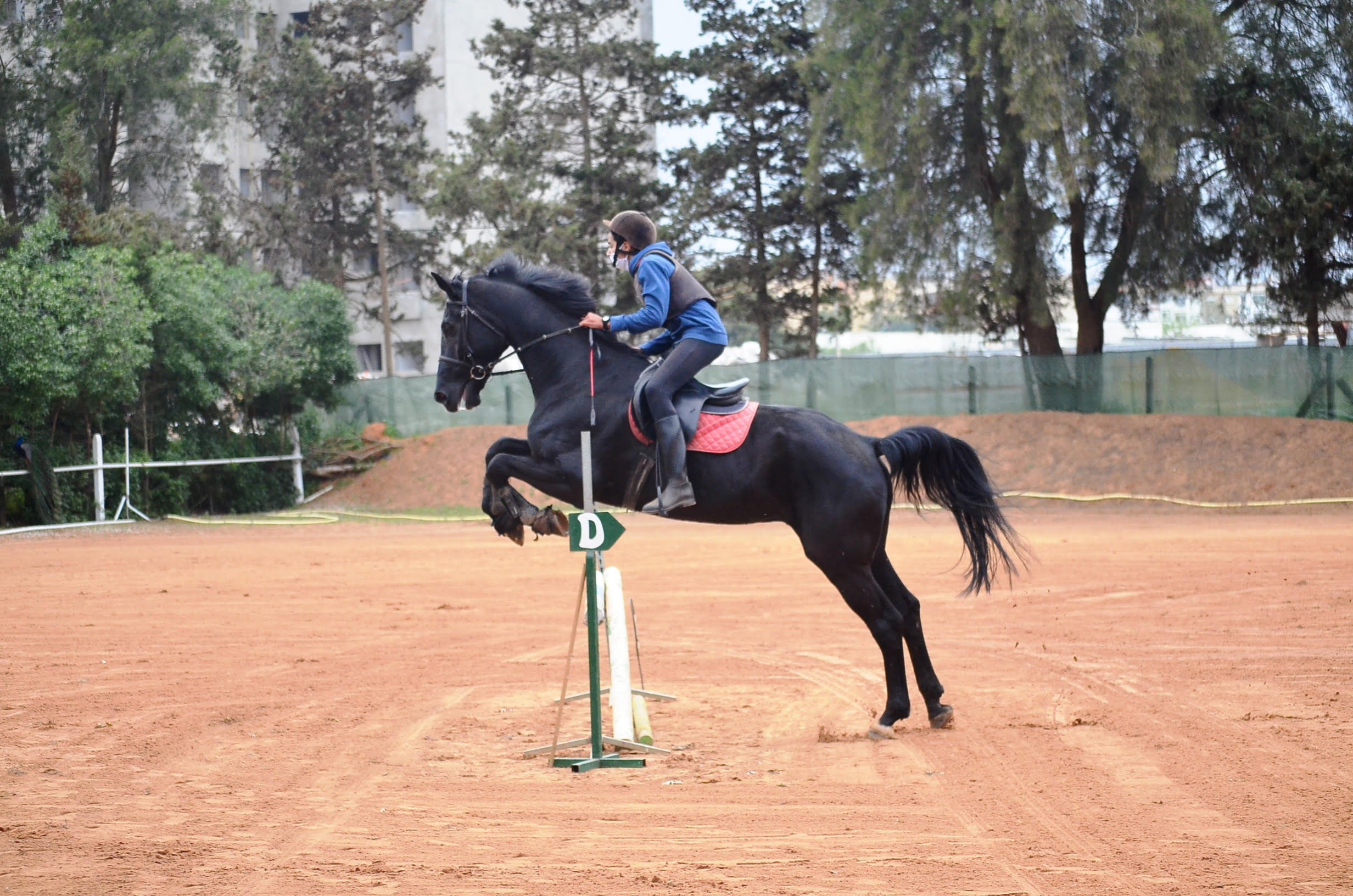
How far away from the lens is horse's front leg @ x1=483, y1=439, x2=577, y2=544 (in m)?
7.71

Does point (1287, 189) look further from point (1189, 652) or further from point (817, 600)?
point (1189, 652)

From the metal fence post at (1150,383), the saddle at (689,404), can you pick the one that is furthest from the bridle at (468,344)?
the metal fence post at (1150,383)

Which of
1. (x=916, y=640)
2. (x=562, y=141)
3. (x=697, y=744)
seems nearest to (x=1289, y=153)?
(x=562, y=141)

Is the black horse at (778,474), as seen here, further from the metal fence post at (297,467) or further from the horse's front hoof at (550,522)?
the metal fence post at (297,467)

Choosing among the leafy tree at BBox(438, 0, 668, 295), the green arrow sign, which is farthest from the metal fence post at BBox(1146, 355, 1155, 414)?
the green arrow sign

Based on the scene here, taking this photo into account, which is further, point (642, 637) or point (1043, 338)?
point (1043, 338)

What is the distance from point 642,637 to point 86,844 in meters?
7.04

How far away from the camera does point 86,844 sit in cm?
554

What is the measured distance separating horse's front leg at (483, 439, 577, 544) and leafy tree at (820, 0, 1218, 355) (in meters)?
24.5

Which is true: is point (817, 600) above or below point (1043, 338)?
below

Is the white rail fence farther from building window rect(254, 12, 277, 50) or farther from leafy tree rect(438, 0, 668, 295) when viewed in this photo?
building window rect(254, 12, 277, 50)

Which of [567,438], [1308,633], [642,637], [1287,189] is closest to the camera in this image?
[567,438]

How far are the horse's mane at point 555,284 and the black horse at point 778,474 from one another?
23 millimetres

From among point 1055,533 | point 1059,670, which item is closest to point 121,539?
point 1055,533
